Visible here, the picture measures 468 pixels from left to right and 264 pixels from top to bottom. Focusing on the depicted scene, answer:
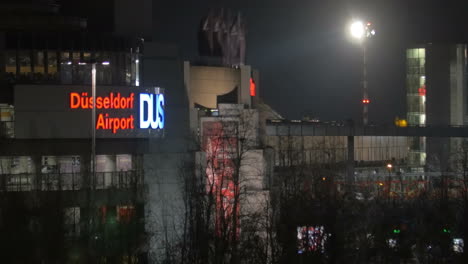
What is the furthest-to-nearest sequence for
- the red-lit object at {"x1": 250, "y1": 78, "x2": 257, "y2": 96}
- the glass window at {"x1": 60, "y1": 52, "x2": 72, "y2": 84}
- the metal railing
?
the red-lit object at {"x1": 250, "y1": 78, "x2": 257, "y2": 96} → the glass window at {"x1": 60, "y1": 52, "x2": 72, "y2": 84} → the metal railing

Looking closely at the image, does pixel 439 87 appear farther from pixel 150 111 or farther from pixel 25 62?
pixel 25 62

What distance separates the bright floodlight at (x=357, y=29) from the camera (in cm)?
7644

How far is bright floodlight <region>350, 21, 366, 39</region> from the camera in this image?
76.4m

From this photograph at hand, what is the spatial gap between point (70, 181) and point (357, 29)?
37237 millimetres

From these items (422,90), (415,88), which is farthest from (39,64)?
(415,88)

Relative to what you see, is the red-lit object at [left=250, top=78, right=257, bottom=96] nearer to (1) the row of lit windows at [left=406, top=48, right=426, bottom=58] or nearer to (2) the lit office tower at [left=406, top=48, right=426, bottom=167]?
(2) the lit office tower at [left=406, top=48, right=426, bottom=167]

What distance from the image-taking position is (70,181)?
47156 millimetres

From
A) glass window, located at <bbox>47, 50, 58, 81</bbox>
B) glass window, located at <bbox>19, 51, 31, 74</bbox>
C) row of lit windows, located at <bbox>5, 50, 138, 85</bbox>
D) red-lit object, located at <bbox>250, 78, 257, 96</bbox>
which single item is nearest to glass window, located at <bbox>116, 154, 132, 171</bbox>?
row of lit windows, located at <bbox>5, 50, 138, 85</bbox>

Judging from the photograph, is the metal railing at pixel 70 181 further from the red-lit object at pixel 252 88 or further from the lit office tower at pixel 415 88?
the lit office tower at pixel 415 88

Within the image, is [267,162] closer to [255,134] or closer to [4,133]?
[255,134]

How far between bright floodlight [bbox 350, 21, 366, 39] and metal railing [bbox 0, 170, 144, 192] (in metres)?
32.8

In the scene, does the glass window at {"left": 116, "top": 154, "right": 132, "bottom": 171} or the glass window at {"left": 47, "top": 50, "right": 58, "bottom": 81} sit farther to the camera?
the glass window at {"left": 116, "top": 154, "right": 132, "bottom": 171}

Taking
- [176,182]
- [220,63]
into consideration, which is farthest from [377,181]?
[176,182]

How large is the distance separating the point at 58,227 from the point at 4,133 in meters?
14.7
